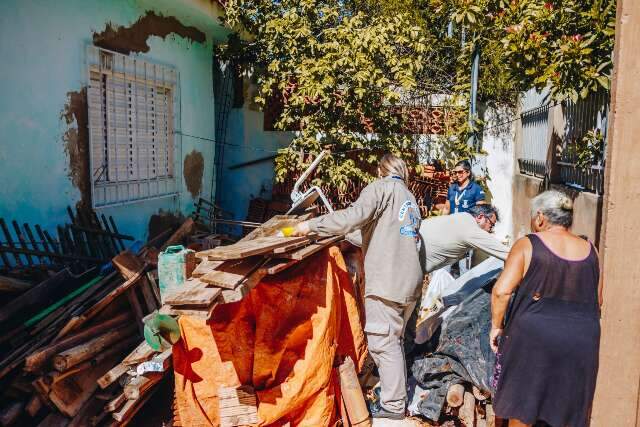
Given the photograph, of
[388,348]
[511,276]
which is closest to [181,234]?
[388,348]

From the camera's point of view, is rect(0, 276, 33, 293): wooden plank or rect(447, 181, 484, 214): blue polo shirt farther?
rect(447, 181, 484, 214): blue polo shirt

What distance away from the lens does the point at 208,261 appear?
12.4ft

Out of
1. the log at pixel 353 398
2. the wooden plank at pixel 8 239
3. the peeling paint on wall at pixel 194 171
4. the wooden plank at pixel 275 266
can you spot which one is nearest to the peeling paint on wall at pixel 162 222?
the peeling paint on wall at pixel 194 171

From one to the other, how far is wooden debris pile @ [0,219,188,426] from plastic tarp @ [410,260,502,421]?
6.74ft

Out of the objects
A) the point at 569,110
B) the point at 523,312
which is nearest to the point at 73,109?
the point at 523,312

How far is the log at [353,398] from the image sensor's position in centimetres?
394

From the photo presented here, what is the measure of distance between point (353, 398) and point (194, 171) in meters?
5.42

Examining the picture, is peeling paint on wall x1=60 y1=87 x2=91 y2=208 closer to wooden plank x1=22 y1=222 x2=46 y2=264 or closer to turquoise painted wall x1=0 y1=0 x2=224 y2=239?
turquoise painted wall x1=0 y1=0 x2=224 y2=239

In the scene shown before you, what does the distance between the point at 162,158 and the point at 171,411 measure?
4.34 m

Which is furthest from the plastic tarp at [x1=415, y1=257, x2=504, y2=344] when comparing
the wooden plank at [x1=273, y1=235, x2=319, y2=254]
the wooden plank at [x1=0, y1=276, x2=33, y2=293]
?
the wooden plank at [x1=0, y1=276, x2=33, y2=293]

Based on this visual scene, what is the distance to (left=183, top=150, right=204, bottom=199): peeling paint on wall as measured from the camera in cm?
826

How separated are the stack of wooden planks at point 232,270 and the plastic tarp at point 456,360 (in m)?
1.44

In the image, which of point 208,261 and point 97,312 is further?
point 97,312

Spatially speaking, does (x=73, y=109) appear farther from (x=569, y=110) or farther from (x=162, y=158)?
(x=569, y=110)
